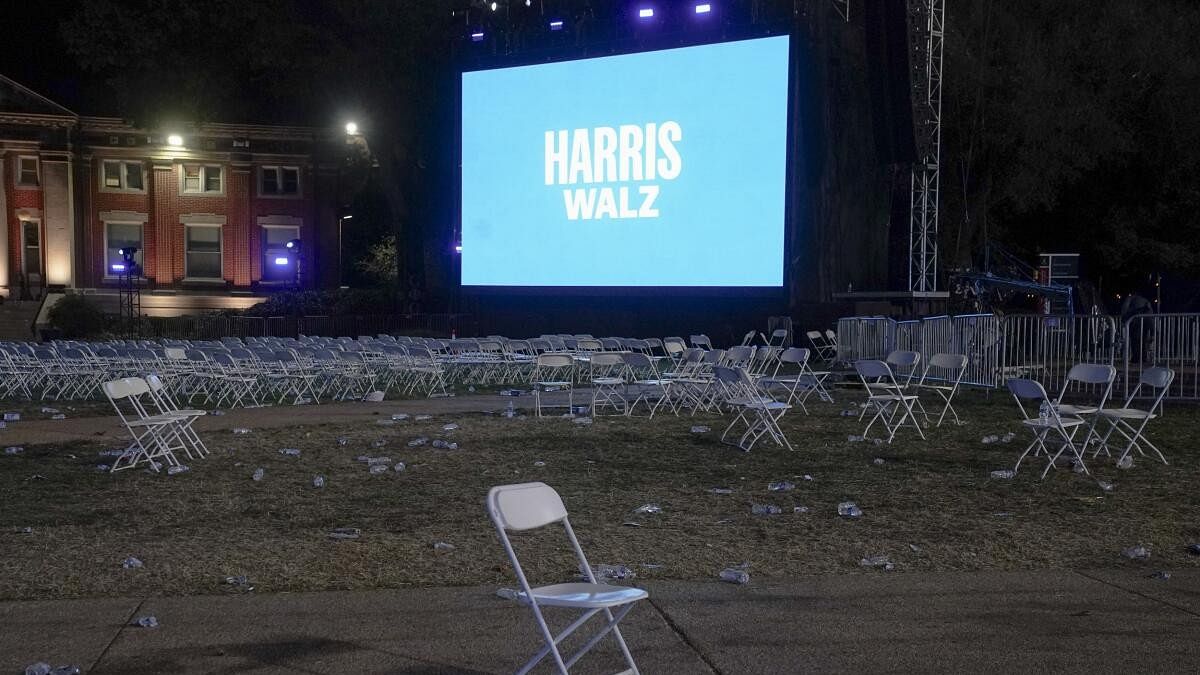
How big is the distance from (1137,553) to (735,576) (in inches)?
87.8

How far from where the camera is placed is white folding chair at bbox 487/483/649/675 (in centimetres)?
378

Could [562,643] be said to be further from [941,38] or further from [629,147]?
[941,38]

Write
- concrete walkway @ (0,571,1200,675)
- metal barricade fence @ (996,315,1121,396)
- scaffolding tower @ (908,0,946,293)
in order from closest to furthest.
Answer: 1. concrete walkway @ (0,571,1200,675)
2. metal barricade fence @ (996,315,1121,396)
3. scaffolding tower @ (908,0,946,293)

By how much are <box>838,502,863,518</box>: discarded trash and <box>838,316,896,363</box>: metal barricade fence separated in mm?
9707

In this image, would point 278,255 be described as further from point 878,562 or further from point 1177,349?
point 878,562

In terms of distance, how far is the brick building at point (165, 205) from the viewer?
132 ft

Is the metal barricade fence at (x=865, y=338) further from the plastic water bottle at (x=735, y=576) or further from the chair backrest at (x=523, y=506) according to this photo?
the chair backrest at (x=523, y=506)

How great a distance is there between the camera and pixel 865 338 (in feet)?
57.5

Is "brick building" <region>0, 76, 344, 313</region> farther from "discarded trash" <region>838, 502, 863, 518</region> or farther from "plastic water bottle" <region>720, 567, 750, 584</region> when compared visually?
"plastic water bottle" <region>720, 567, 750, 584</region>

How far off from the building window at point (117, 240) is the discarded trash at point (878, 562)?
39.8m

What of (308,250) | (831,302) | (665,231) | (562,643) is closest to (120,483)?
(562,643)

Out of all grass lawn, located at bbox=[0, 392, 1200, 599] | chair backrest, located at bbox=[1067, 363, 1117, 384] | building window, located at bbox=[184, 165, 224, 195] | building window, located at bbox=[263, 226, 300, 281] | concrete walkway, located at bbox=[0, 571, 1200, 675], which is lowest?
grass lawn, located at bbox=[0, 392, 1200, 599]

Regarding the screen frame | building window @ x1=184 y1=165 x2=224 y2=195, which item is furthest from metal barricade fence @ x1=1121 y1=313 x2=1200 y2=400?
building window @ x1=184 y1=165 x2=224 y2=195

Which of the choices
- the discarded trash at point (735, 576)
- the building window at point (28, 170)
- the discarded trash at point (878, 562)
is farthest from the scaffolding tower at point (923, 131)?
the building window at point (28, 170)
